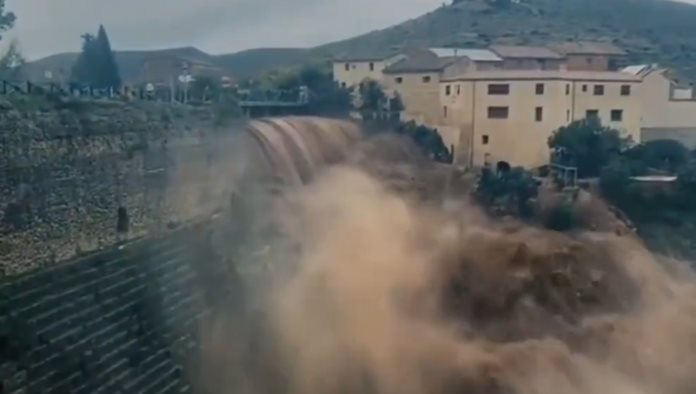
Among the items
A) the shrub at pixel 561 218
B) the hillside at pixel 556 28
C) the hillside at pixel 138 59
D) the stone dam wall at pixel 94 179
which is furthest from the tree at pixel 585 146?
the hillside at pixel 556 28

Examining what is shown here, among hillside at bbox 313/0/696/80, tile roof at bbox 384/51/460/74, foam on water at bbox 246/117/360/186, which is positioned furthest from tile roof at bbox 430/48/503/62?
foam on water at bbox 246/117/360/186

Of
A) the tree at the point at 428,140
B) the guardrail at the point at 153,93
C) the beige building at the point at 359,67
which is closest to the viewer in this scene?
the guardrail at the point at 153,93

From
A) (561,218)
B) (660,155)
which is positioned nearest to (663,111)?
(660,155)

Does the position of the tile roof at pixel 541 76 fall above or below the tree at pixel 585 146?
above

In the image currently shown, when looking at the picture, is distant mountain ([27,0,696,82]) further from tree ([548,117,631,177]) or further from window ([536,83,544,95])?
tree ([548,117,631,177])

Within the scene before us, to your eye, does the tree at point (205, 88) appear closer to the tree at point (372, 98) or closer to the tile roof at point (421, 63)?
the tree at point (372, 98)

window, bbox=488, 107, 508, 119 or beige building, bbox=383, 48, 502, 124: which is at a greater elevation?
beige building, bbox=383, 48, 502, 124

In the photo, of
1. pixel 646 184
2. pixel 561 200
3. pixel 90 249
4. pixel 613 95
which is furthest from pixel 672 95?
pixel 90 249

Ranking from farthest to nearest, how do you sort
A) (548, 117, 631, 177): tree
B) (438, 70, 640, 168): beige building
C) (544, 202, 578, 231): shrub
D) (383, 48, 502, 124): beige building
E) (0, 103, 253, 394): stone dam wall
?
(383, 48, 502, 124): beige building < (438, 70, 640, 168): beige building < (548, 117, 631, 177): tree < (544, 202, 578, 231): shrub < (0, 103, 253, 394): stone dam wall
